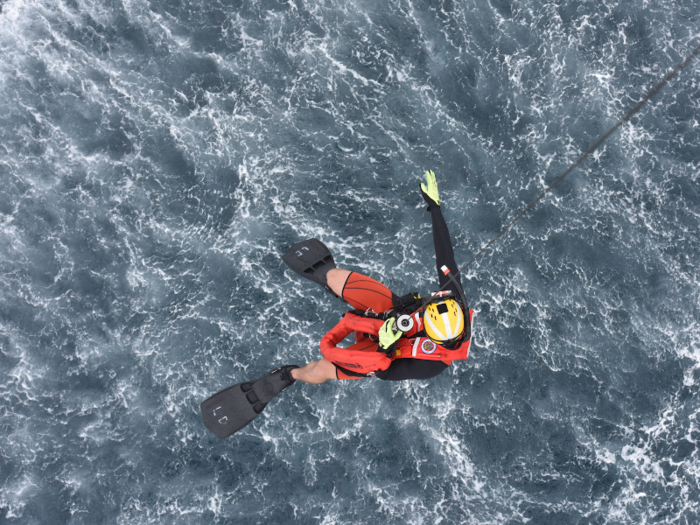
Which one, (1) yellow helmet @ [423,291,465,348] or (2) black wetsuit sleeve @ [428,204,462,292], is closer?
(1) yellow helmet @ [423,291,465,348]

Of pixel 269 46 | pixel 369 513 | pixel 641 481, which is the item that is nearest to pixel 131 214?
pixel 269 46

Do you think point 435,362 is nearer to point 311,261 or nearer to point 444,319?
point 444,319

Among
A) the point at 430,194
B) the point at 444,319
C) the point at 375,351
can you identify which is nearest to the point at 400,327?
the point at 444,319

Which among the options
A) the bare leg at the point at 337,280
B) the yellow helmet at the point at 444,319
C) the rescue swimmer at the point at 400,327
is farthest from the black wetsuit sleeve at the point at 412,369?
the bare leg at the point at 337,280

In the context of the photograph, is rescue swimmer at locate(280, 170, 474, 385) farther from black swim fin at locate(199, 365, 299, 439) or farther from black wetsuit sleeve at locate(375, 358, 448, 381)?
black swim fin at locate(199, 365, 299, 439)

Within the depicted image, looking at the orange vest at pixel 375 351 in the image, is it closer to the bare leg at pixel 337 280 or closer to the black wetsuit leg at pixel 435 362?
the black wetsuit leg at pixel 435 362

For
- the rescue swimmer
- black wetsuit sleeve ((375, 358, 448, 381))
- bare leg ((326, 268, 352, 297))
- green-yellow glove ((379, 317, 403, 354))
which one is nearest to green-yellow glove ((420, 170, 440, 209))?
the rescue swimmer
